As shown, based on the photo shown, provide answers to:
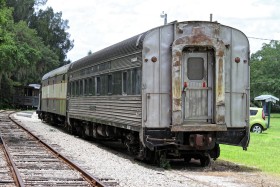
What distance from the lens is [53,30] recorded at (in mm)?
90438

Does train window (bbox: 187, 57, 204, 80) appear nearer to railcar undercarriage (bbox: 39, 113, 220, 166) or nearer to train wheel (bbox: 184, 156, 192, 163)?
railcar undercarriage (bbox: 39, 113, 220, 166)

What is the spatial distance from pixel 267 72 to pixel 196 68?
71.0 meters

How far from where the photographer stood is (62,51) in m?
92.4

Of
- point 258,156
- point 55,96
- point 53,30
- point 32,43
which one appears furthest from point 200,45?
point 53,30

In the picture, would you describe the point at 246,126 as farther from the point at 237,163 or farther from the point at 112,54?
the point at 112,54

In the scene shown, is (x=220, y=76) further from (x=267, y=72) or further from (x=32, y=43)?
(x=267, y=72)

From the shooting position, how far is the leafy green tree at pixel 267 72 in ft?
253

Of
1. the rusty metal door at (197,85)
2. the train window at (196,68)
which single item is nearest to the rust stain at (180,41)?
the rusty metal door at (197,85)

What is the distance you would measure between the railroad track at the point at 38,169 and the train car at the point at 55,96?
8092mm

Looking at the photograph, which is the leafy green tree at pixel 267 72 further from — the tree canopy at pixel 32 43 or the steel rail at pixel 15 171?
the steel rail at pixel 15 171

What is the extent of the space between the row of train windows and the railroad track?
2.35 meters

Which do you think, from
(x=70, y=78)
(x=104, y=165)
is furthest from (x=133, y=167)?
(x=70, y=78)

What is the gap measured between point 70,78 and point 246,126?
38.7ft

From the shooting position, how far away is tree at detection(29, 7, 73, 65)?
3324 inches
